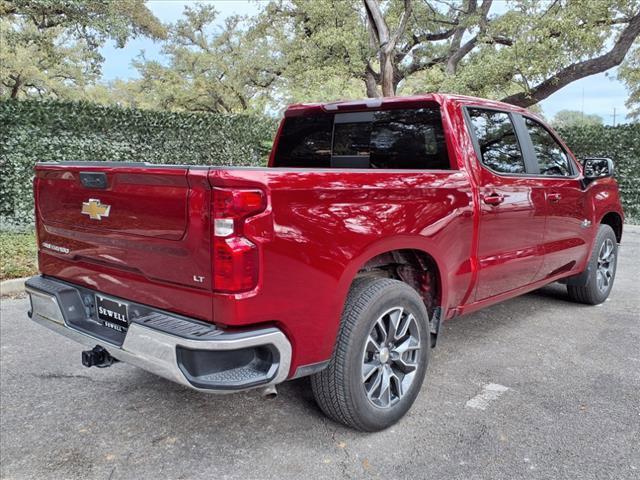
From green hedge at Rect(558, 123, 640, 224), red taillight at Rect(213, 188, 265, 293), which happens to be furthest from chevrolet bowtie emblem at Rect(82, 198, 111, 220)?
green hedge at Rect(558, 123, 640, 224)

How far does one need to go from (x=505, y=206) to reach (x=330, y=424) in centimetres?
189

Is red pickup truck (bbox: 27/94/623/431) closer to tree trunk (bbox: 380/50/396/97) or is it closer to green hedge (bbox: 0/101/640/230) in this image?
green hedge (bbox: 0/101/640/230)

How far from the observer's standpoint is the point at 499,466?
8.23 feet

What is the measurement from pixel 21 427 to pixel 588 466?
298cm

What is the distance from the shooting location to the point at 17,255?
22.2 ft

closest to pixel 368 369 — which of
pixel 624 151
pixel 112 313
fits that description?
pixel 112 313

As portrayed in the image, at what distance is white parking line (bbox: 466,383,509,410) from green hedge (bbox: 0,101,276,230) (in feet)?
25.7

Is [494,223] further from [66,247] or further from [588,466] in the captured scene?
[66,247]

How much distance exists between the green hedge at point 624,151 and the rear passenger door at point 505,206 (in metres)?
9.12

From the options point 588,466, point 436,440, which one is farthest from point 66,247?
point 588,466

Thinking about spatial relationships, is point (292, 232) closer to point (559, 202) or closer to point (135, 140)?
point (559, 202)

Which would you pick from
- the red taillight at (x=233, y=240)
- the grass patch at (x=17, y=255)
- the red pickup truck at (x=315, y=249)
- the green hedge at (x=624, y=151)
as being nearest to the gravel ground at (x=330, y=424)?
the red pickup truck at (x=315, y=249)

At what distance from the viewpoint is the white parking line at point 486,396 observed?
10.3 feet

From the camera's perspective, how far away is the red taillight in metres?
2.08
